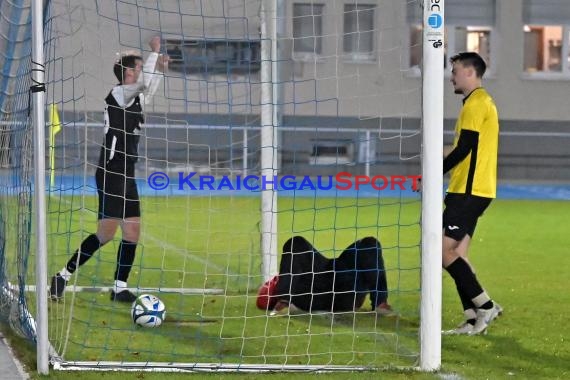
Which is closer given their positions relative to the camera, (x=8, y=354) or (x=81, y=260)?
(x=8, y=354)

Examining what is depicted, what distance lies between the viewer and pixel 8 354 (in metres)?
6.77

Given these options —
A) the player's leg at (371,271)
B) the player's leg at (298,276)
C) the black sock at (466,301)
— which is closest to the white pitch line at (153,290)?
the player's leg at (298,276)

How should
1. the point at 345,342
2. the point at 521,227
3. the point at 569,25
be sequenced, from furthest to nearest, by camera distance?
1. the point at 569,25
2. the point at 521,227
3. the point at 345,342

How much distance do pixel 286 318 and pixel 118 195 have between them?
170 cm

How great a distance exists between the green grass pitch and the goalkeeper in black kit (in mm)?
179

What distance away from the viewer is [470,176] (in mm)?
7566

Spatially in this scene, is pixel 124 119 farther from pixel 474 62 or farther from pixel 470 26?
pixel 470 26

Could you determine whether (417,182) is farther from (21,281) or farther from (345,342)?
(21,281)

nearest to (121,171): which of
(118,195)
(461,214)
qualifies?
(118,195)

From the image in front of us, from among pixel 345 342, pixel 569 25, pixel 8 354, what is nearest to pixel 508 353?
pixel 345 342

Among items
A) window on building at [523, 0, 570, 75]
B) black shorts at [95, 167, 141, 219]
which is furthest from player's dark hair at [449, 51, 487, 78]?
window on building at [523, 0, 570, 75]

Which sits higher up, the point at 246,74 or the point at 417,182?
the point at 246,74

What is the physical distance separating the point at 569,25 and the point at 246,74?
19.1 metres

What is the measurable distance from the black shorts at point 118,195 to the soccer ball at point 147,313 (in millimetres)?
980
